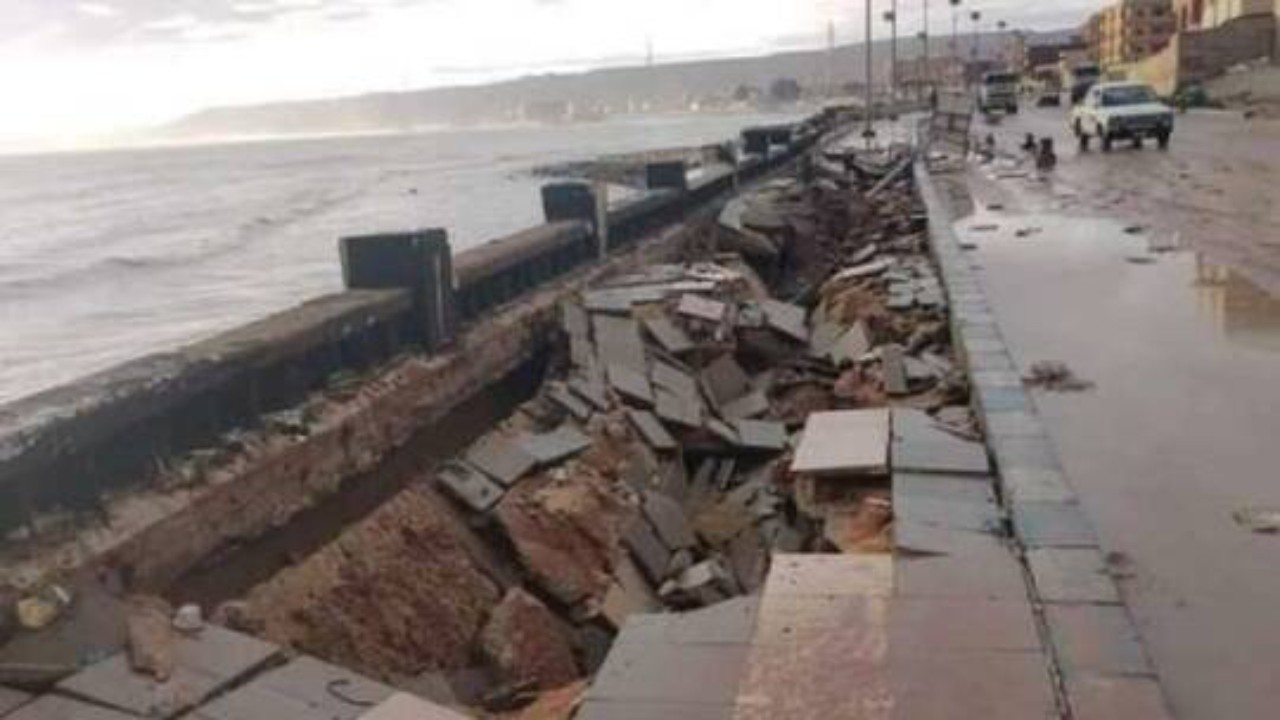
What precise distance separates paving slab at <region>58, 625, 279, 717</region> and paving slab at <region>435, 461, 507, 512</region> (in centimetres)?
296

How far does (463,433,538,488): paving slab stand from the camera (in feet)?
28.6

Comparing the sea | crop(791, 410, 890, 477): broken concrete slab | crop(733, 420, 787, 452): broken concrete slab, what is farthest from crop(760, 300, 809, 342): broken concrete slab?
the sea

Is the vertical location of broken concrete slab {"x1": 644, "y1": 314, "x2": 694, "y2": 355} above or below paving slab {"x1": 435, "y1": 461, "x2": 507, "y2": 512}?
above

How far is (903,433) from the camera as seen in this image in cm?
656

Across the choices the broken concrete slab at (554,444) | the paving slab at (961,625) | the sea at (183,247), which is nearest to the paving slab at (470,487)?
the broken concrete slab at (554,444)

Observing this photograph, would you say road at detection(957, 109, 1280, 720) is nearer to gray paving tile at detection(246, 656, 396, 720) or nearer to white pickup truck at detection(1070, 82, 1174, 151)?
gray paving tile at detection(246, 656, 396, 720)

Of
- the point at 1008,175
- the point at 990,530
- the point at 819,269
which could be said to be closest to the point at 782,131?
the point at 1008,175

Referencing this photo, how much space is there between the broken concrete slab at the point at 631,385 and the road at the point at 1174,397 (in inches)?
119

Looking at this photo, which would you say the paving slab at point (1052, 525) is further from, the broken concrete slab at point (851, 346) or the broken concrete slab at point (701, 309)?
the broken concrete slab at point (701, 309)

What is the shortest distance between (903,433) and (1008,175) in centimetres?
2092

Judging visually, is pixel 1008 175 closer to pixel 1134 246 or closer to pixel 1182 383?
pixel 1134 246

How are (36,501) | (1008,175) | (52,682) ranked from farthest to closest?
1. (1008,175)
2. (36,501)
3. (52,682)

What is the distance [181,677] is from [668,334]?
304 inches

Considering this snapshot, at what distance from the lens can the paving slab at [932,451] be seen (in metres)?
5.90
